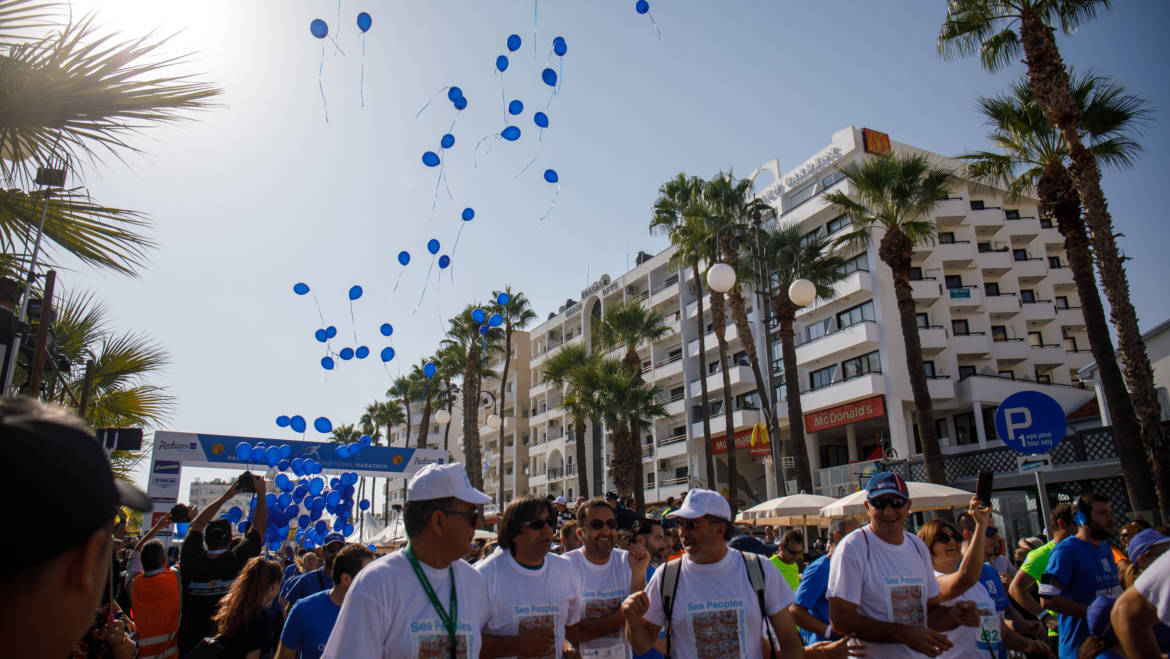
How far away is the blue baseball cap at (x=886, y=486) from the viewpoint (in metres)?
4.32

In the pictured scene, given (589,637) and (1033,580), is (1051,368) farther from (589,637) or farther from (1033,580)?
(589,637)

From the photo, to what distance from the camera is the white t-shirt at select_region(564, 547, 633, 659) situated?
4.62m

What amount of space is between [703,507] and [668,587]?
47 centimetres

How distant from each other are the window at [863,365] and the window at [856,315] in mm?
1668

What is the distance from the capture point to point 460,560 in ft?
10.2

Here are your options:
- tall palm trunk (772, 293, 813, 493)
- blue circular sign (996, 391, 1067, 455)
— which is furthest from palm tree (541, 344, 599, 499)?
blue circular sign (996, 391, 1067, 455)

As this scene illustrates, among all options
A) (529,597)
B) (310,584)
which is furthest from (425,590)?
(310,584)

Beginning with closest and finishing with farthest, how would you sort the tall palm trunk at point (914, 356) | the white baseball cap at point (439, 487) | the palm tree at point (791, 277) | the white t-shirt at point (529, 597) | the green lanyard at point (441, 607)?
the green lanyard at point (441, 607)
the white baseball cap at point (439, 487)
the white t-shirt at point (529, 597)
the tall palm trunk at point (914, 356)
the palm tree at point (791, 277)

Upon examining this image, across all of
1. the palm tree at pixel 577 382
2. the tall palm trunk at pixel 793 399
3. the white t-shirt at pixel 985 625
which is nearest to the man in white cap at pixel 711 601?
the white t-shirt at pixel 985 625

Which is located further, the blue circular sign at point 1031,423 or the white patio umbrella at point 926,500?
the white patio umbrella at point 926,500

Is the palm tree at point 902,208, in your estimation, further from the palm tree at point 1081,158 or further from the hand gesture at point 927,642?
the hand gesture at point 927,642

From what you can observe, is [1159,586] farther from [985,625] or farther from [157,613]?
[157,613]

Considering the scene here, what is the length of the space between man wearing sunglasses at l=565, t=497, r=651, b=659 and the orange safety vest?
3.08 m

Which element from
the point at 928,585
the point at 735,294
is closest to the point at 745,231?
the point at 735,294
